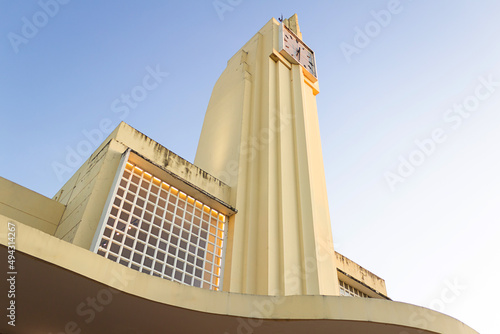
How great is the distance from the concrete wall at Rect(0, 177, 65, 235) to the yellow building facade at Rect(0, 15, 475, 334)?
27 millimetres

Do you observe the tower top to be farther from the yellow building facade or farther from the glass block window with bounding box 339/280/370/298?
the glass block window with bounding box 339/280/370/298

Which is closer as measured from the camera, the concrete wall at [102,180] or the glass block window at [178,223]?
the concrete wall at [102,180]

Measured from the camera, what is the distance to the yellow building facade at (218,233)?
19.8ft

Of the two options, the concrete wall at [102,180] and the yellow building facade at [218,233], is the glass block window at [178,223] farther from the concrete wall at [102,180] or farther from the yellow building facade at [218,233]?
the concrete wall at [102,180]

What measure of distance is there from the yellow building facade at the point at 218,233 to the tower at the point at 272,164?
46 millimetres

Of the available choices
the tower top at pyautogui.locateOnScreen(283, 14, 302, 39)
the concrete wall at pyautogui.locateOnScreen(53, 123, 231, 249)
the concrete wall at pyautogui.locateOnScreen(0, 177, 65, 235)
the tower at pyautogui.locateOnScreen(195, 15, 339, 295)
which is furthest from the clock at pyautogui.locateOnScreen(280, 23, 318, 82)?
the concrete wall at pyautogui.locateOnScreen(0, 177, 65, 235)

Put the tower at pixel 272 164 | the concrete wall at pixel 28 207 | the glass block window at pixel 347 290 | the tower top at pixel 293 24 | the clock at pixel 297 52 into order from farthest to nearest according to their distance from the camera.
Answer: the tower top at pixel 293 24 → the clock at pixel 297 52 → the glass block window at pixel 347 290 → the tower at pixel 272 164 → the concrete wall at pixel 28 207

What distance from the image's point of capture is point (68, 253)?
18.3 feet

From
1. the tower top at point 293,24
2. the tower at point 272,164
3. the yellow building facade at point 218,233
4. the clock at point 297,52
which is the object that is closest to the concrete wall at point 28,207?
the yellow building facade at point 218,233

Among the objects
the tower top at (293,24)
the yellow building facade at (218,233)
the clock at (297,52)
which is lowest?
the yellow building facade at (218,233)

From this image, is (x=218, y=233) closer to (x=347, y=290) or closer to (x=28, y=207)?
(x=28, y=207)

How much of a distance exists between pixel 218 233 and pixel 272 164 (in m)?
2.74

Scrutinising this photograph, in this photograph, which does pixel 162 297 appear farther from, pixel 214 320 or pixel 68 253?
pixel 68 253

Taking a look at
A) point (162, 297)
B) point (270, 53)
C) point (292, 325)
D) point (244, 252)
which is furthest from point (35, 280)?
point (270, 53)
